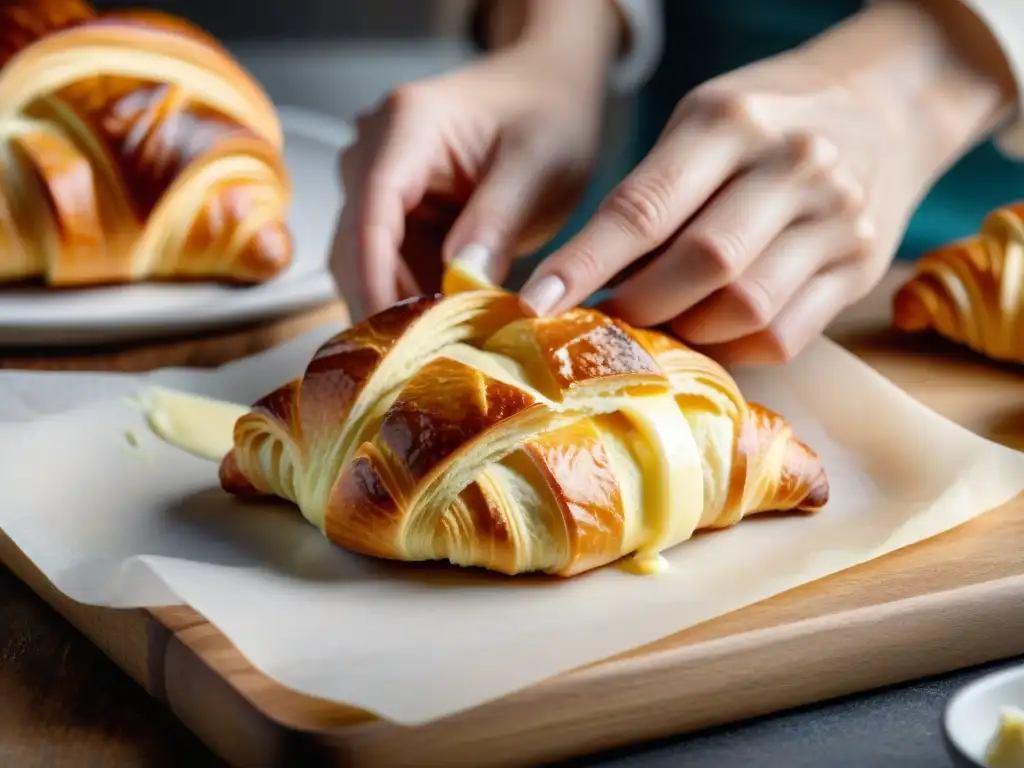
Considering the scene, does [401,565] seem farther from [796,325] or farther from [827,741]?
[796,325]

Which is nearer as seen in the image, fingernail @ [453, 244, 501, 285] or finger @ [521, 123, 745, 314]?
finger @ [521, 123, 745, 314]

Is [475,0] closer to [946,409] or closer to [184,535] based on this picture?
[946,409]

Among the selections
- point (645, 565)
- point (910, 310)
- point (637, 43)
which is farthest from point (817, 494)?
point (637, 43)

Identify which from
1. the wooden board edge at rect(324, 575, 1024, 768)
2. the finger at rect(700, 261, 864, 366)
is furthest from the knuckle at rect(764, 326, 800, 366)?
the wooden board edge at rect(324, 575, 1024, 768)

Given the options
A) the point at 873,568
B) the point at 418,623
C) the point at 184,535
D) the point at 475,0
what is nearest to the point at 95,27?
the point at 475,0


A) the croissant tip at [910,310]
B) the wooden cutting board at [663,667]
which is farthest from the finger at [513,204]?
the wooden cutting board at [663,667]

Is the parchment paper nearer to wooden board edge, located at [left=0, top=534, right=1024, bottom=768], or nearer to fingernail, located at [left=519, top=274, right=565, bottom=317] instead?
wooden board edge, located at [left=0, top=534, right=1024, bottom=768]

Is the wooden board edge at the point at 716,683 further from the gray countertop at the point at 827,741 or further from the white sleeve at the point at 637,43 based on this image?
the white sleeve at the point at 637,43
